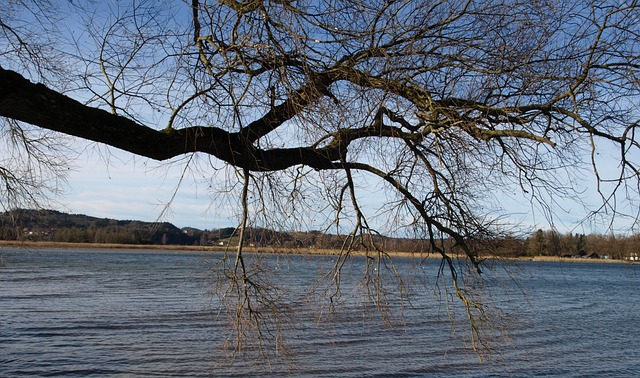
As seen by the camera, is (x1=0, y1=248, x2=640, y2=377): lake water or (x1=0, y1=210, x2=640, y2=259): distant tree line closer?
(x1=0, y1=210, x2=640, y2=259): distant tree line

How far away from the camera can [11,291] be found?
2236cm

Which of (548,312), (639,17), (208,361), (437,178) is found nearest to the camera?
(639,17)

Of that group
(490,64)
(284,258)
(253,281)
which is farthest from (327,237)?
(490,64)

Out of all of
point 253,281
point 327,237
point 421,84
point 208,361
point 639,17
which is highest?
point 639,17

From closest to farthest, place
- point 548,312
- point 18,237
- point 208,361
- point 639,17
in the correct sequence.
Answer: point 639,17
point 18,237
point 208,361
point 548,312

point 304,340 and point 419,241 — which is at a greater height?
point 419,241

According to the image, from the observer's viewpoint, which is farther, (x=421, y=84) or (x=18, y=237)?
(x=18, y=237)

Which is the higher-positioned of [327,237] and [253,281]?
[327,237]

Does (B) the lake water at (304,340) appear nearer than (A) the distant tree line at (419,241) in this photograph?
No

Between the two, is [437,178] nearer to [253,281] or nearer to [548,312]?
[253,281]

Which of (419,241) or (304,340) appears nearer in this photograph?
(419,241)

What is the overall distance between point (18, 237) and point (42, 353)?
6849 mm

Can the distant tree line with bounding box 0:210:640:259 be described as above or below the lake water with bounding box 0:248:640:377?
above

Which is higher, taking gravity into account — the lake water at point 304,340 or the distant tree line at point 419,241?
the distant tree line at point 419,241
